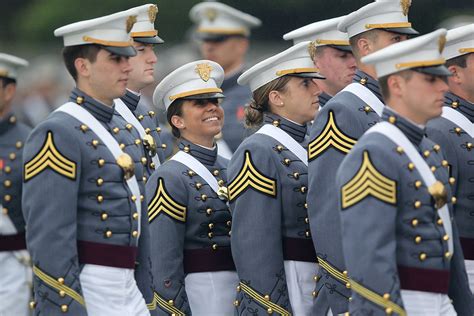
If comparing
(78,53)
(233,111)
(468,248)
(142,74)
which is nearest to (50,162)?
(78,53)

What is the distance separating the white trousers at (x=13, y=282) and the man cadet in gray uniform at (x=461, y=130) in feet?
9.23

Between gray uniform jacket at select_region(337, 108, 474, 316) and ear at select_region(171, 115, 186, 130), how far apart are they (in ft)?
7.05

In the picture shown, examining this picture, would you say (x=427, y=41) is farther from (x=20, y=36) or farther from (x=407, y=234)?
(x=20, y=36)

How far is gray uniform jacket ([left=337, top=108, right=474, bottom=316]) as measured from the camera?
7.48 m

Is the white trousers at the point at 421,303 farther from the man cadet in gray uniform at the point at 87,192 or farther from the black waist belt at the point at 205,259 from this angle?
the black waist belt at the point at 205,259

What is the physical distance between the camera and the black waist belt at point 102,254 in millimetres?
8172

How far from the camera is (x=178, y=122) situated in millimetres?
9797

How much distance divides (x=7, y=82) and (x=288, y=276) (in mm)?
2601

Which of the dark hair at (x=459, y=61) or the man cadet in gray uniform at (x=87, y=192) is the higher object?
the dark hair at (x=459, y=61)

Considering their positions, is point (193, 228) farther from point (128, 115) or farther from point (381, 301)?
point (381, 301)

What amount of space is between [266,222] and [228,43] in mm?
6328

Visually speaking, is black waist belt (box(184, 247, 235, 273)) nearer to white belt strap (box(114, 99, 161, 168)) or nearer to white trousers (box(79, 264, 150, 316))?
white belt strap (box(114, 99, 161, 168))

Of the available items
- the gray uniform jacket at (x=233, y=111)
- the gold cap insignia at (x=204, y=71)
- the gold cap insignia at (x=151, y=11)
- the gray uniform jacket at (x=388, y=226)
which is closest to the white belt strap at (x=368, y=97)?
the gray uniform jacket at (x=388, y=226)

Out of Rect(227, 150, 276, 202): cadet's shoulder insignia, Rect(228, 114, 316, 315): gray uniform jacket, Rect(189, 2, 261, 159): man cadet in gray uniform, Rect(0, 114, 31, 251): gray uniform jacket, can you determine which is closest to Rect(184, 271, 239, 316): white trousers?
Rect(228, 114, 316, 315): gray uniform jacket
